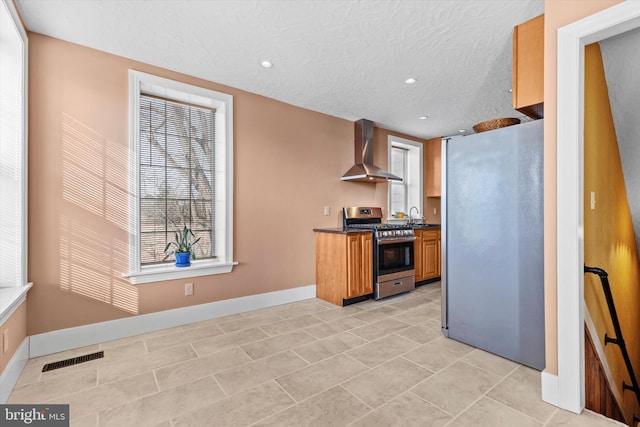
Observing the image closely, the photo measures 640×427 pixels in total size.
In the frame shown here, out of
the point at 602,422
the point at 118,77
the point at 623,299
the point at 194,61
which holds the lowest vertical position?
the point at 602,422

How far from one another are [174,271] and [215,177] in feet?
3.66

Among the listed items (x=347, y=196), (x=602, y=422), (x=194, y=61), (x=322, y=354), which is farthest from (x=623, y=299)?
(x=194, y=61)

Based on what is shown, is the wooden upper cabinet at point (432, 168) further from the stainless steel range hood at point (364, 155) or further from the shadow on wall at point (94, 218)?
the shadow on wall at point (94, 218)

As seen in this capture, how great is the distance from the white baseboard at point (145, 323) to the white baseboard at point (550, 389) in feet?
8.87

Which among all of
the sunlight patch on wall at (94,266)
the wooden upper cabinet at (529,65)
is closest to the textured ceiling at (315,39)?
the wooden upper cabinet at (529,65)

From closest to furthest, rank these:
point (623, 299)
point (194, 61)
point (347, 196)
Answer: point (623, 299) → point (194, 61) → point (347, 196)

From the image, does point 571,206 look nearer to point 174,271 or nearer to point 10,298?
point 174,271

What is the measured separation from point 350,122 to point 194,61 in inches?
96.3

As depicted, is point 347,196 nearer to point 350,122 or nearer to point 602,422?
point 350,122

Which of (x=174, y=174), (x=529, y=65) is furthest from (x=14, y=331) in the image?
(x=529, y=65)

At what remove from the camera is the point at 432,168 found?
232 inches

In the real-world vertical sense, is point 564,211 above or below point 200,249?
above

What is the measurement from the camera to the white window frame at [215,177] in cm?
283

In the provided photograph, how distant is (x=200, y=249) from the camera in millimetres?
3400
